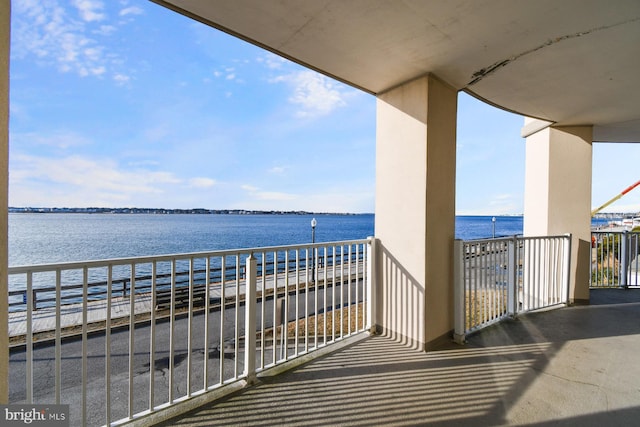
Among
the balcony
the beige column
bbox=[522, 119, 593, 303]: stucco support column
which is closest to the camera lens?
the beige column

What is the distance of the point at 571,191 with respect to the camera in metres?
4.12

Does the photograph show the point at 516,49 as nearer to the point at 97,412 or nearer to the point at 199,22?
the point at 199,22

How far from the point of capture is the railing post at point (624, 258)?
4809mm

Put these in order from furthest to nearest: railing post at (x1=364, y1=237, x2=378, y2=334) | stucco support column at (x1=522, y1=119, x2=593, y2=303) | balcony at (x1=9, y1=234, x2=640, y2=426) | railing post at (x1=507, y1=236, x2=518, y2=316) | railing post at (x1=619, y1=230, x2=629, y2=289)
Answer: railing post at (x1=619, y1=230, x2=629, y2=289) < stucco support column at (x1=522, y1=119, x2=593, y2=303) < railing post at (x1=507, y1=236, x2=518, y2=316) < railing post at (x1=364, y1=237, x2=378, y2=334) < balcony at (x1=9, y1=234, x2=640, y2=426)

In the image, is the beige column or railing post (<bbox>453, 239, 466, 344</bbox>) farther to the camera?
railing post (<bbox>453, 239, 466, 344</bbox>)

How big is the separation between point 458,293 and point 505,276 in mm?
1055

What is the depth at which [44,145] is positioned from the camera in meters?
37.0

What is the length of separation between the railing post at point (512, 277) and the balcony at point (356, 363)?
1cm

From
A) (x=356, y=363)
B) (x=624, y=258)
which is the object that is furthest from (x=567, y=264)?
(x=356, y=363)

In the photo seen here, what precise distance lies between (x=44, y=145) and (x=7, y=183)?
50659 mm

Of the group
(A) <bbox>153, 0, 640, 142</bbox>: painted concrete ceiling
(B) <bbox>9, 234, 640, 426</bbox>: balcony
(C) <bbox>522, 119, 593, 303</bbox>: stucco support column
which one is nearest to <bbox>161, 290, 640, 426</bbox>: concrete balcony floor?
(B) <bbox>9, 234, 640, 426</bbox>: balcony

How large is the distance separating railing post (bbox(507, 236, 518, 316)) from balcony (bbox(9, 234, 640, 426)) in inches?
0.5

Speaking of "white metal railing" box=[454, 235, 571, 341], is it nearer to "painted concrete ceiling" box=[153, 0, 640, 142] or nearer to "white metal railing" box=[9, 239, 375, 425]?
"white metal railing" box=[9, 239, 375, 425]

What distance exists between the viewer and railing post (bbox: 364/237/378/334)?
298 centimetres
